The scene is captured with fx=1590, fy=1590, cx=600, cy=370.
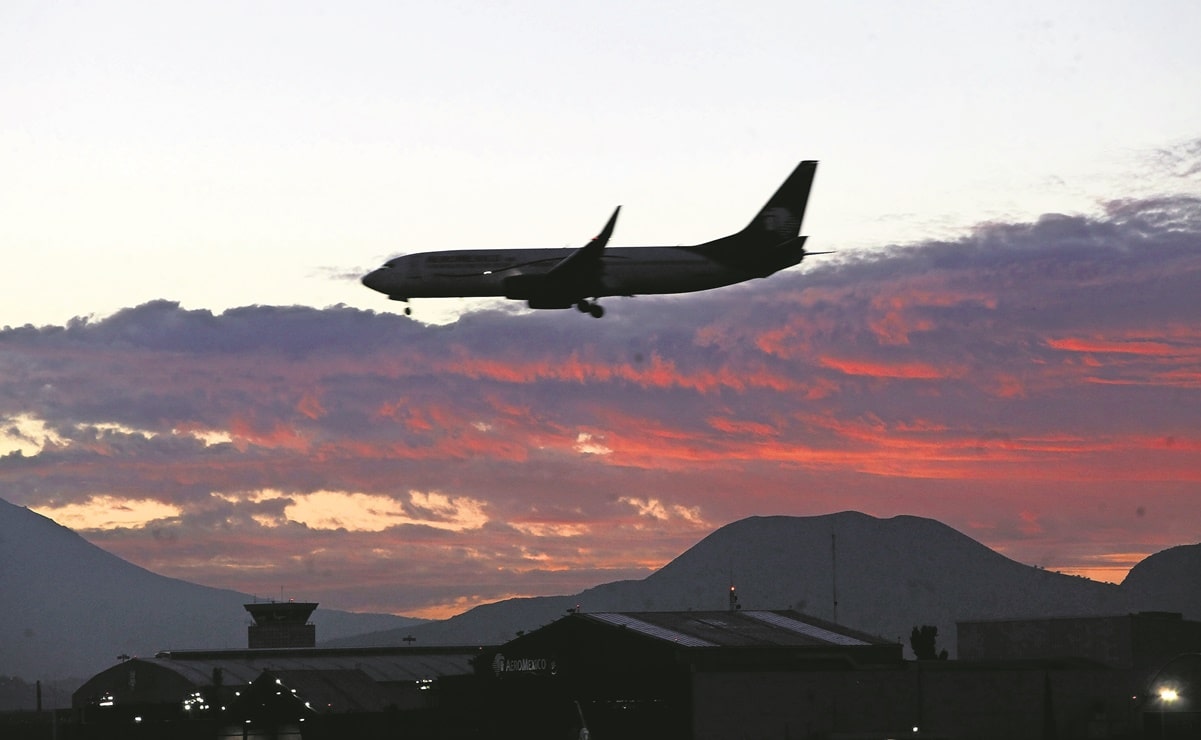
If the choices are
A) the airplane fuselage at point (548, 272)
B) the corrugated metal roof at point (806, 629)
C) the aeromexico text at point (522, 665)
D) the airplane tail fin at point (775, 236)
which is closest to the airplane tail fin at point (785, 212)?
the airplane tail fin at point (775, 236)

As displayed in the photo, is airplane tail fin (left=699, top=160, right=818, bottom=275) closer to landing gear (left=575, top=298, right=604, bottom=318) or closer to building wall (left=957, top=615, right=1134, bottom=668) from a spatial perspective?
landing gear (left=575, top=298, right=604, bottom=318)

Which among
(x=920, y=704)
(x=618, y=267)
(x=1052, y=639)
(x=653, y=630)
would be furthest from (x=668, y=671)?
(x=1052, y=639)

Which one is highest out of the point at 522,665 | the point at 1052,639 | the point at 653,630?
the point at 653,630

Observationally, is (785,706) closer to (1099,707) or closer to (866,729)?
(866,729)

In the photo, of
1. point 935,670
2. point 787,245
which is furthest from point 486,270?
point 935,670

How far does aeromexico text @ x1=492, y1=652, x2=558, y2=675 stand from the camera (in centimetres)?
14612

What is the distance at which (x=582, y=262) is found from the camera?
360 ft

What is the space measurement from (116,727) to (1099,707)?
8789cm

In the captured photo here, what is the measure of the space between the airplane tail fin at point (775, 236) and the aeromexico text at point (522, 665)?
4919 centimetres

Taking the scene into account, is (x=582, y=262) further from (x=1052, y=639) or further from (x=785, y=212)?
(x=1052, y=639)

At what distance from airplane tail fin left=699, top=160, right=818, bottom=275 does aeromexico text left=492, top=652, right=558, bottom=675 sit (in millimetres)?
49194

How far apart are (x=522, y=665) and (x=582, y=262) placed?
5271 cm

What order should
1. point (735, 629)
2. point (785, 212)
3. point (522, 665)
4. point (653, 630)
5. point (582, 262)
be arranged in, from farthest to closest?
point (522, 665) → point (735, 629) → point (653, 630) → point (785, 212) → point (582, 262)

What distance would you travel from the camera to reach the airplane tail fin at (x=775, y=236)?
360 ft
